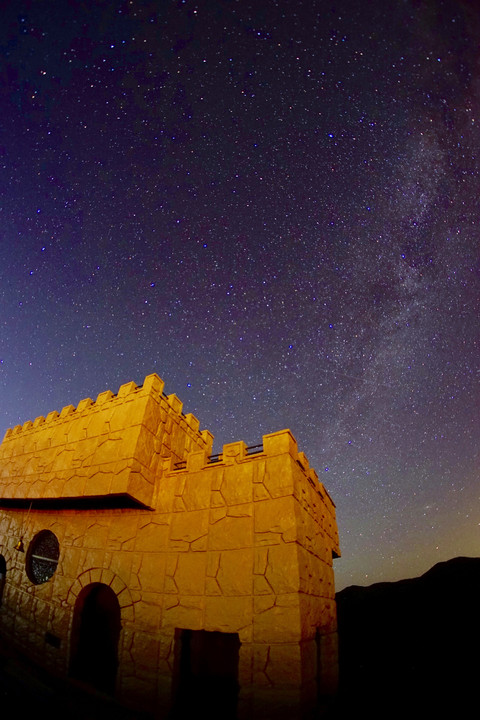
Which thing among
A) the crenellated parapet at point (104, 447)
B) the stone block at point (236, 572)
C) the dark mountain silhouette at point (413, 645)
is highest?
the crenellated parapet at point (104, 447)

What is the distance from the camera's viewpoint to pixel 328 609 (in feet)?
20.4

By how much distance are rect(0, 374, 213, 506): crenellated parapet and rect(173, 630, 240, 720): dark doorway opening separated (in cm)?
298

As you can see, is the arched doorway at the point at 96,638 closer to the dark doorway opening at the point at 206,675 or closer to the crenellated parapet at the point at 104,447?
the dark doorway opening at the point at 206,675

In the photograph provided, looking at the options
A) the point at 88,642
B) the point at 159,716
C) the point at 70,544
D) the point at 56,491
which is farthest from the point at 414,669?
the point at 56,491

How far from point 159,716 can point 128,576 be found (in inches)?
80.5

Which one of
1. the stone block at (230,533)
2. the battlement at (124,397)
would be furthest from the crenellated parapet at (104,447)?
the stone block at (230,533)

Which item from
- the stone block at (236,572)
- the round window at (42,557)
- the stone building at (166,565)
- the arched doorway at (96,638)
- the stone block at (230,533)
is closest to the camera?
the stone building at (166,565)

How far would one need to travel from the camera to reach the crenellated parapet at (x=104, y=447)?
20.0 ft

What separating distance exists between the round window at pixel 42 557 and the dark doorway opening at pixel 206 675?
148 inches

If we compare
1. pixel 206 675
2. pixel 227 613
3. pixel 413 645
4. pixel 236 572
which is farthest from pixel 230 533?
pixel 413 645

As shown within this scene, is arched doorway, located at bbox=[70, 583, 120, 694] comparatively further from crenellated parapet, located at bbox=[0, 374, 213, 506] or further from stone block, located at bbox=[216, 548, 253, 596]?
stone block, located at bbox=[216, 548, 253, 596]

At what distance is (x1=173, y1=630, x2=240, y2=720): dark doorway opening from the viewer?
5.09 meters

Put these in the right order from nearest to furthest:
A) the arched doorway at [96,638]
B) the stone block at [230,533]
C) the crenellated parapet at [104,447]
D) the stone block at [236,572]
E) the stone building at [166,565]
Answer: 1. the stone building at [166,565]
2. the stone block at [236,572]
3. the stone block at [230,533]
4. the arched doorway at [96,638]
5. the crenellated parapet at [104,447]

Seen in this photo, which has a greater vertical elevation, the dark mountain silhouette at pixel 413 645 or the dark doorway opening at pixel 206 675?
the dark doorway opening at pixel 206 675
